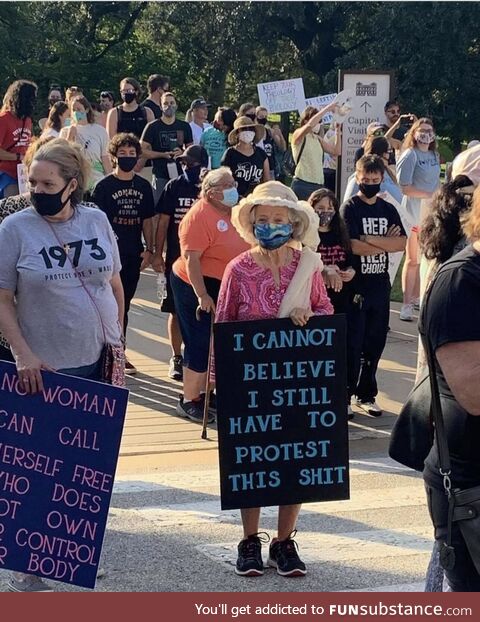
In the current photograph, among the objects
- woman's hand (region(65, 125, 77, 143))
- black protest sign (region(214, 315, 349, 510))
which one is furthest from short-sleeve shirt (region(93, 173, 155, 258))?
black protest sign (region(214, 315, 349, 510))

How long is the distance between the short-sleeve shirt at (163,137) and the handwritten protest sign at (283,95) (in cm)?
644

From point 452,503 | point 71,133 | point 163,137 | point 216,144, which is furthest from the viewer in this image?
point 216,144

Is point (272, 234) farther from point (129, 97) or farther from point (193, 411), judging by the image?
point (129, 97)

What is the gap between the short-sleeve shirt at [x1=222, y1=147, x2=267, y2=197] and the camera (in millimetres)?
11900

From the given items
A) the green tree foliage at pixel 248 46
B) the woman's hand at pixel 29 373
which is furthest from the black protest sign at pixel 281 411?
the green tree foliage at pixel 248 46

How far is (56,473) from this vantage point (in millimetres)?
4984

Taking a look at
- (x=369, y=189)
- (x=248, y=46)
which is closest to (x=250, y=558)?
(x=369, y=189)

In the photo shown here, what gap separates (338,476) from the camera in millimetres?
5676

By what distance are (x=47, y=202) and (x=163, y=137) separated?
8.48m

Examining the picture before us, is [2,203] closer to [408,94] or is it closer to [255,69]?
[408,94]

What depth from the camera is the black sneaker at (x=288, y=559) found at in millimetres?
5512

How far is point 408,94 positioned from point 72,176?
33822mm

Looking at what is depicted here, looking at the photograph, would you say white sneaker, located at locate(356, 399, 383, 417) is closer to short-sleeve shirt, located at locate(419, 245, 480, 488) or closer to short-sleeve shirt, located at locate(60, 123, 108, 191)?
short-sleeve shirt, located at locate(60, 123, 108, 191)

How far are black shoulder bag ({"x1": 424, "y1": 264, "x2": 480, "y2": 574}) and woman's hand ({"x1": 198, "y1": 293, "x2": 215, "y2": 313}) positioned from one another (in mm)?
4880
